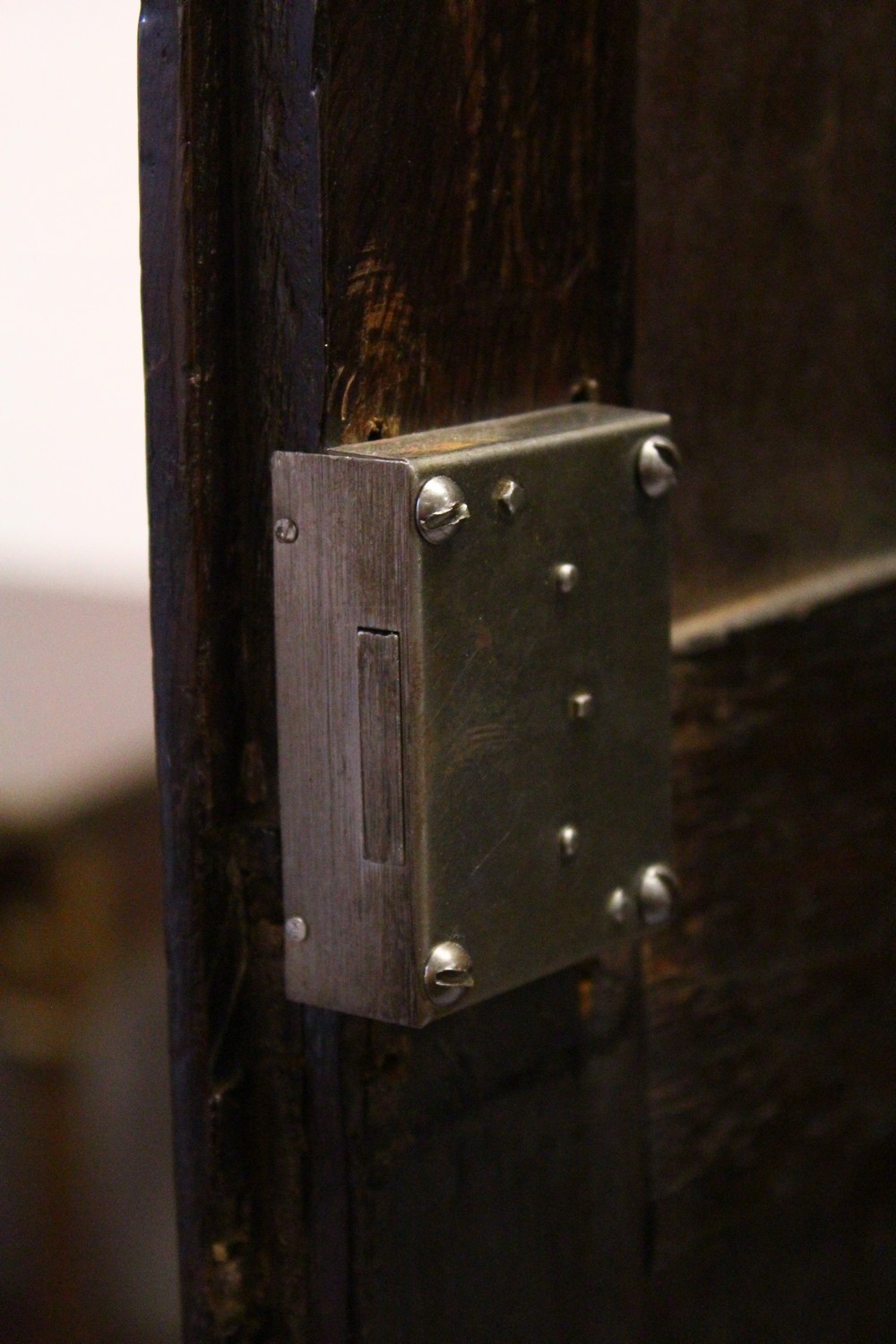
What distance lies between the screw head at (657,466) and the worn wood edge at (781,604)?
0.11 meters

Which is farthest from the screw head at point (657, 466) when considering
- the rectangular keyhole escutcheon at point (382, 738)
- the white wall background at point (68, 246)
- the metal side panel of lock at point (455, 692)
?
the white wall background at point (68, 246)

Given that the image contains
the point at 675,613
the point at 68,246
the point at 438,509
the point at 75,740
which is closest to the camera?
the point at 438,509

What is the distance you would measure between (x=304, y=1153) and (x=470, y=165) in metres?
0.26

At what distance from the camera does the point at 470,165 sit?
43cm

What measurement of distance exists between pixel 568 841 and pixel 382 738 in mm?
80

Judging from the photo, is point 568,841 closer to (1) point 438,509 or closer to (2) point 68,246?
(1) point 438,509

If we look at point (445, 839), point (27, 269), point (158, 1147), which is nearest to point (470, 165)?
point (445, 839)

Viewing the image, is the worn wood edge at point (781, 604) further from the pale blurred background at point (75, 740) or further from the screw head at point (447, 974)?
the pale blurred background at point (75, 740)

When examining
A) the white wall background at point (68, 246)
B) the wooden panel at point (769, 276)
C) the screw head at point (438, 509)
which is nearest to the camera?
the screw head at point (438, 509)

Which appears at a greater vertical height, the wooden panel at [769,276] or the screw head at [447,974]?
the wooden panel at [769,276]

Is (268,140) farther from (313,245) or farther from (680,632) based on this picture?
(680,632)

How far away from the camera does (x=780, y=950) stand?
0.63m

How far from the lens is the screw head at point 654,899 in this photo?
1.58 ft

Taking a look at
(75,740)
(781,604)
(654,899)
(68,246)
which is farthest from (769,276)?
(75,740)
